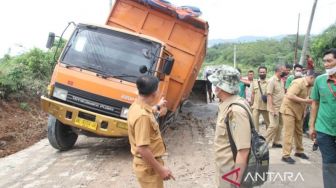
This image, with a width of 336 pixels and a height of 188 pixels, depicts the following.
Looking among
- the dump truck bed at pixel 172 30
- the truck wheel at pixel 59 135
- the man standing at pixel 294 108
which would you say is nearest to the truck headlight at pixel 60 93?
the truck wheel at pixel 59 135

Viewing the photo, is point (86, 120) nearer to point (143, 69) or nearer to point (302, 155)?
point (143, 69)

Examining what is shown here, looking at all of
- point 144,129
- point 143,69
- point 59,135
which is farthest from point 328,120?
point 59,135

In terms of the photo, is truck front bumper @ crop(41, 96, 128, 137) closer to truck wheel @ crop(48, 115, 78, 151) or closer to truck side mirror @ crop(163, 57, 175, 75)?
truck wheel @ crop(48, 115, 78, 151)

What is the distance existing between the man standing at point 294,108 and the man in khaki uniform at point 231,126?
12.9ft

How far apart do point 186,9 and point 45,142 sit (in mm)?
4350

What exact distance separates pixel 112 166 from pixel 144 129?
12.5ft

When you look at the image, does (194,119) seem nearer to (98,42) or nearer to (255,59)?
(98,42)

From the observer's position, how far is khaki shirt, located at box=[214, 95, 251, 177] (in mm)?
3156

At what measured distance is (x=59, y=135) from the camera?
312 inches

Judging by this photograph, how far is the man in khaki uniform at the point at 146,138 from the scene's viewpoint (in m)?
3.44

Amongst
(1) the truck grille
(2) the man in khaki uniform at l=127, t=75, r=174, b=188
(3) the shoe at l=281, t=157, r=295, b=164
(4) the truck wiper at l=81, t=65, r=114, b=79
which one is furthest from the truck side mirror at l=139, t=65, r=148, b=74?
(2) the man in khaki uniform at l=127, t=75, r=174, b=188

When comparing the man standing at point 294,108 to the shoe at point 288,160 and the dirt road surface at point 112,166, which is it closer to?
Answer: the shoe at point 288,160

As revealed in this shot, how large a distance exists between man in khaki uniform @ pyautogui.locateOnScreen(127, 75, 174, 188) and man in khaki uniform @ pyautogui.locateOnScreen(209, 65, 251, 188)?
475 millimetres

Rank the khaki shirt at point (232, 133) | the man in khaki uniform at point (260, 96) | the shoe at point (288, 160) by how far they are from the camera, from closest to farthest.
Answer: the khaki shirt at point (232, 133)
the shoe at point (288, 160)
the man in khaki uniform at point (260, 96)
